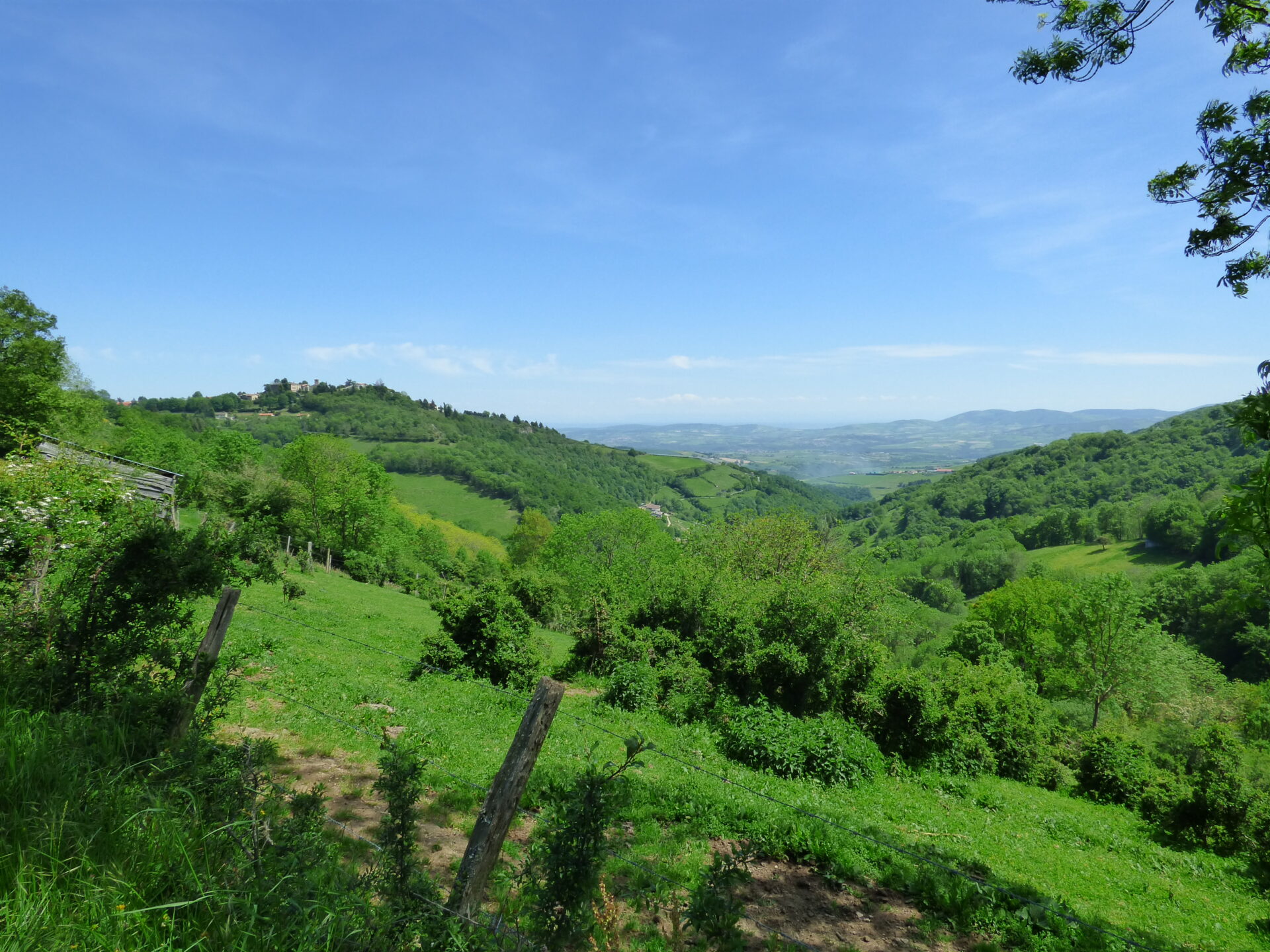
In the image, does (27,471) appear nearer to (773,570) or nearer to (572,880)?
(572,880)

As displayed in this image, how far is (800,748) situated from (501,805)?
952 centimetres

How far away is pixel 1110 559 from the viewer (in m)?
84.9

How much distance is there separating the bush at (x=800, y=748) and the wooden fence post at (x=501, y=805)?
361 inches

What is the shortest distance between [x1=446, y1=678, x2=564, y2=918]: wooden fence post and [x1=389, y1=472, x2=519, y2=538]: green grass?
105524 millimetres

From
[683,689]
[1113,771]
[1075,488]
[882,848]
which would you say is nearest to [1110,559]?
[1075,488]

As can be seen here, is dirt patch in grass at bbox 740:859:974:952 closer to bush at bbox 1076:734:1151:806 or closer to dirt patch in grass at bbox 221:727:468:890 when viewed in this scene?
dirt patch in grass at bbox 221:727:468:890

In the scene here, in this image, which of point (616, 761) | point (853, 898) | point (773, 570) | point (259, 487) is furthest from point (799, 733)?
point (259, 487)

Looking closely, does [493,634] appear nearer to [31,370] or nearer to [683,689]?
[683,689]

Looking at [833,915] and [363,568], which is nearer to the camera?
[833,915]

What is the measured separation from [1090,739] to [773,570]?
13347 mm

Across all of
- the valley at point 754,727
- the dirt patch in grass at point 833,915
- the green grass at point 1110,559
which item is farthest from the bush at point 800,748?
the green grass at point 1110,559

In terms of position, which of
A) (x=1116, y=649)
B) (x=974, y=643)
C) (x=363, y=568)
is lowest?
(x=974, y=643)

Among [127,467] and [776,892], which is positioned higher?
[127,467]

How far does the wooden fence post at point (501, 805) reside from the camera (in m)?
3.38
